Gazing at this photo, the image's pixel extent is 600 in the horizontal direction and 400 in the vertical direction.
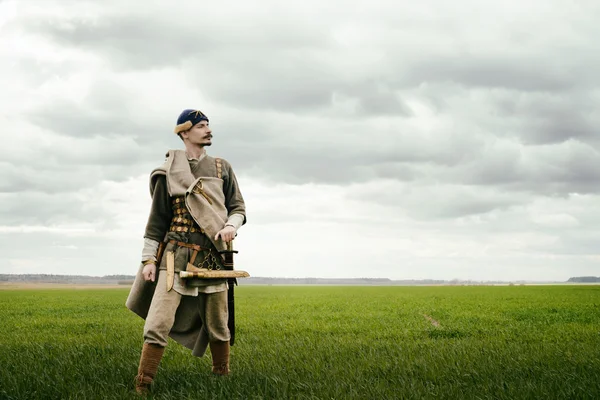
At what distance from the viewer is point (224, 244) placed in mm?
6051

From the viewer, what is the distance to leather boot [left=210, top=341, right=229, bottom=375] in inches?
248

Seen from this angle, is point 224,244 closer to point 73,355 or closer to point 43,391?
point 43,391

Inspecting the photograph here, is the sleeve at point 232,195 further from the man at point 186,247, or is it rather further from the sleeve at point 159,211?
the sleeve at point 159,211

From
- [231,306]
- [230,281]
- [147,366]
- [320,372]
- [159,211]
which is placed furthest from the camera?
[320,372]

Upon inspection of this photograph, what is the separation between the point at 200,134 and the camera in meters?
6.14

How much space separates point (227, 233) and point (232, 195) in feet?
2.19

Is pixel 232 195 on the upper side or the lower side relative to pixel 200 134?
lower

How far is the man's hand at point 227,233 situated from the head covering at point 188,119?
1.15 m

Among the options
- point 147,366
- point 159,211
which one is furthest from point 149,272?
point 147,366

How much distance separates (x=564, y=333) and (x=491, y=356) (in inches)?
230

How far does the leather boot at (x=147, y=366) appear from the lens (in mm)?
5727

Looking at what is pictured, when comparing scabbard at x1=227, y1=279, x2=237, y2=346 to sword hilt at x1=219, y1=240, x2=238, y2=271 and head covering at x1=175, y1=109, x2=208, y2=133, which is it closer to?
sword hilt at x1=219, y1=240, x2=238, y2=271

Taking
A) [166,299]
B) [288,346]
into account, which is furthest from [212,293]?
[288,346]

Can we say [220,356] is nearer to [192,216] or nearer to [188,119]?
[192,216]
